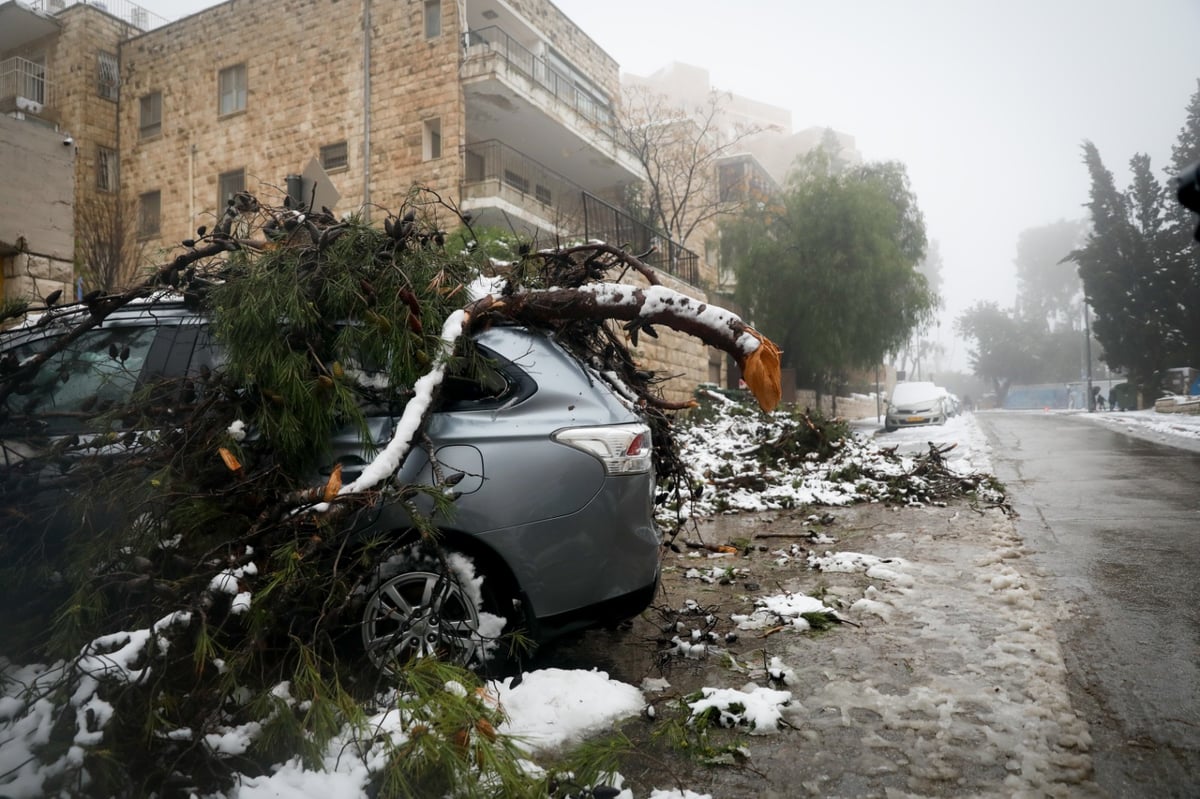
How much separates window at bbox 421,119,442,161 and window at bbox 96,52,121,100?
11.9 metres

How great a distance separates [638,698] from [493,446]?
1.26 metres

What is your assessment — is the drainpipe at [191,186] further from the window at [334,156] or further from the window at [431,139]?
the window at [431,139]

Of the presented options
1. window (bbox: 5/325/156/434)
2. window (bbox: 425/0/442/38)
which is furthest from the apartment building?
window (bbox: 5/325/156/434)

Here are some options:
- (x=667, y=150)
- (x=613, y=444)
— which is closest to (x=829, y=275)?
(x=667, y=150)

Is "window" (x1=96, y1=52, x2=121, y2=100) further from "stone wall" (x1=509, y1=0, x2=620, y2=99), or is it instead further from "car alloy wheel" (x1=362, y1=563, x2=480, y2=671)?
"car alloy wheel" (x1=362, y1=563, x2=480, y2=671)

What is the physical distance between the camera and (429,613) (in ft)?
10.3

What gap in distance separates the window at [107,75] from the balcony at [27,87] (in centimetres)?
132

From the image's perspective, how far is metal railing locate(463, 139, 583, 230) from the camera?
18781 mm

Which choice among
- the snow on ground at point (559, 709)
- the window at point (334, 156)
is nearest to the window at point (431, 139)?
the window at point (334, 156)

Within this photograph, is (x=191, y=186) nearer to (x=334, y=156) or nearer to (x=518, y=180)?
(x=334, y=156)

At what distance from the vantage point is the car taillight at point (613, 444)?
11.0ft

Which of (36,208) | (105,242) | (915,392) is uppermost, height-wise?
(105,242)

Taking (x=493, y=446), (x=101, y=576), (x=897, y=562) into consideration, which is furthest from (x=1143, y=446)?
(x=101, y=576)

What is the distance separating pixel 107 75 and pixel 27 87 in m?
2.25
